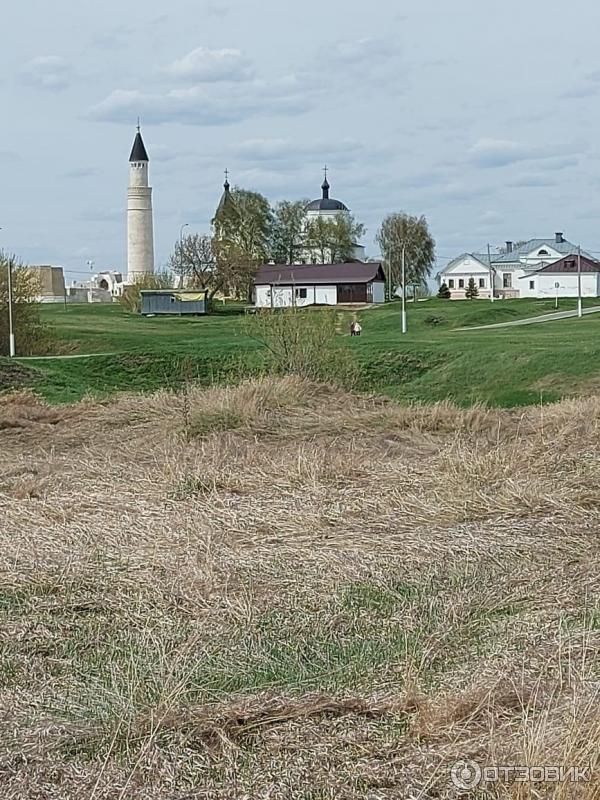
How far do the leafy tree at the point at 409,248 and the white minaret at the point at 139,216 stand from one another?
24923mm

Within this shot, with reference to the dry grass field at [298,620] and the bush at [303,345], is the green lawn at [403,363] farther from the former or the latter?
the dry grass field at [298,620]

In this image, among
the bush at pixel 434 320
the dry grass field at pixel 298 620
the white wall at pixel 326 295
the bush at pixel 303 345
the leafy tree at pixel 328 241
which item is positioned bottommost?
the dry grass field at pixel 298 620

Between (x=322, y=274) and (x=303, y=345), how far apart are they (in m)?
60.5

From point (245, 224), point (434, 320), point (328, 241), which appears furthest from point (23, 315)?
point (328, 241)

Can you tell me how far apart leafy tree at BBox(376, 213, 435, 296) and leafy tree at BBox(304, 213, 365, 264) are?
3.55 metres

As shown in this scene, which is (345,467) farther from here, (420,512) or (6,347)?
(6,347)

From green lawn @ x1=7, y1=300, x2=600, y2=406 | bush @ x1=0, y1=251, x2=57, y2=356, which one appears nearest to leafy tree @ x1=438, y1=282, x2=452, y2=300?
green lawn @ x1=7, y1=300, x2=600, y2=406

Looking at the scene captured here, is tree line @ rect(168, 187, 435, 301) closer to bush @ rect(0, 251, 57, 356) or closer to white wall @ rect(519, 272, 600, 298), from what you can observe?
white wall @ rect(519, 272, 600, 298)

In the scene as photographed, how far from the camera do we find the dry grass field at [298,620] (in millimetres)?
4305

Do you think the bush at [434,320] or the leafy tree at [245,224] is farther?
the leafy tree at [245,224]

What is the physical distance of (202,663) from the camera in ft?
17.9

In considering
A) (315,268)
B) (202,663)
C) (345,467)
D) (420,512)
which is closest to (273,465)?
(345,467)

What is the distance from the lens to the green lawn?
32.2m

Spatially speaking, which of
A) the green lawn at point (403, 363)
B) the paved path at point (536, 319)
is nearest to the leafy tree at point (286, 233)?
the paved path at point (536, 319)
